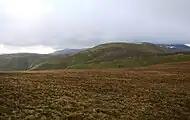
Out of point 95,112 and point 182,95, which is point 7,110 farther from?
point 182,95

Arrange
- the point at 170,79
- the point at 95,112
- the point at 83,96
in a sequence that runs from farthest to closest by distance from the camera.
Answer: the point at 170,79
the point at 83,96
the point at 95,112

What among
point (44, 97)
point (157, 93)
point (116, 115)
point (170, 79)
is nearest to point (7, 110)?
point (44, 97)

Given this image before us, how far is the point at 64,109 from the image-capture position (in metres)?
27.6

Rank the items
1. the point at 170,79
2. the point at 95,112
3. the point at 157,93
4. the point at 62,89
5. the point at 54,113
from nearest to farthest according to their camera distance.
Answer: the point at 54,113 → the point at 95,112 → the point at 62,89 → the point at 157,93 → the point at 170,79

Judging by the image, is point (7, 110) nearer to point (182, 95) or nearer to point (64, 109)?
point (64, 109)

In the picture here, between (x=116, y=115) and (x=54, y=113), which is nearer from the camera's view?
(x=54, y=113)

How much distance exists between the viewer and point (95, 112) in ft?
91.5

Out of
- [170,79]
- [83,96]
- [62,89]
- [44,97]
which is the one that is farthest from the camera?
[170,79]

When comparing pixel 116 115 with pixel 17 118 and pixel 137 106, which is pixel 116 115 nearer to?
pixel 137 106

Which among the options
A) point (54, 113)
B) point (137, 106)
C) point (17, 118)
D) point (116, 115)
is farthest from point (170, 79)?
point (17, 118)

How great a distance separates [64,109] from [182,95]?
18478mm

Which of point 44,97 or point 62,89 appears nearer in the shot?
point 44,97

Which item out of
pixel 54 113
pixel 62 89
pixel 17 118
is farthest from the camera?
pixel 62 89

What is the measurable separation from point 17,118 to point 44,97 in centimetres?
727
